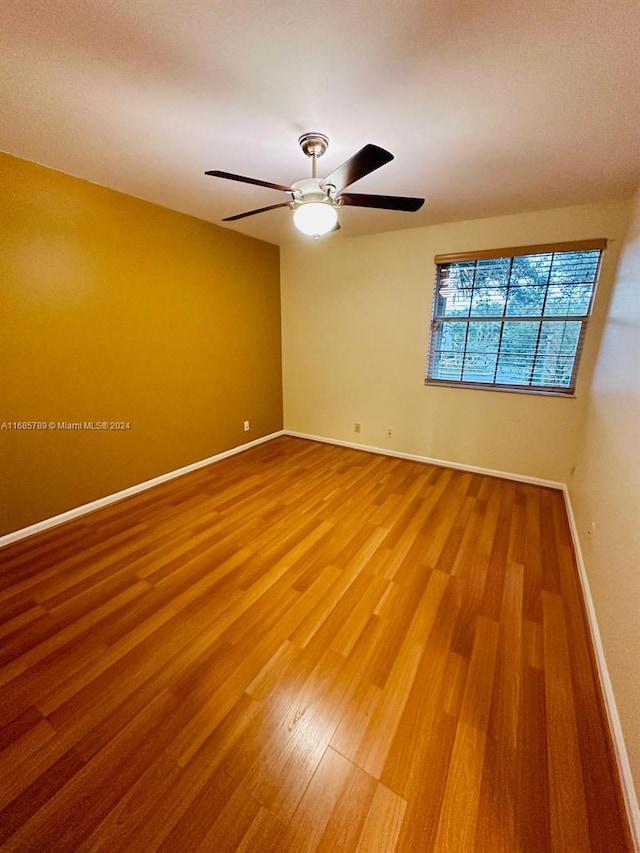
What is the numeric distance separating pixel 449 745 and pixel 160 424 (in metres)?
2.99

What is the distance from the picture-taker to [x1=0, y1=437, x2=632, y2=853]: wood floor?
99cm

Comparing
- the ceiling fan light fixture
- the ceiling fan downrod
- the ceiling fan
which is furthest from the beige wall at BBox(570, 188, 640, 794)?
the ceiling fan downrod

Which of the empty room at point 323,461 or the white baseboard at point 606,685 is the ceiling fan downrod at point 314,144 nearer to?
the empty room at point 323,461

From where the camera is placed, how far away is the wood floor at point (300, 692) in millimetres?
988

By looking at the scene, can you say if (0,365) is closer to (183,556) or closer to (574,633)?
(183,556)

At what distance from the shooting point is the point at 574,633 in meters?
1.65

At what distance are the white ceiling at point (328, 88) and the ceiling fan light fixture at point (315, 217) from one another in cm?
39

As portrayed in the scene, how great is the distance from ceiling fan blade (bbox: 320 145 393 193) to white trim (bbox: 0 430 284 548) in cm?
277

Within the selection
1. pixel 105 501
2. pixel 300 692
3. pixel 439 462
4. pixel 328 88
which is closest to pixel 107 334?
pixel 105 501

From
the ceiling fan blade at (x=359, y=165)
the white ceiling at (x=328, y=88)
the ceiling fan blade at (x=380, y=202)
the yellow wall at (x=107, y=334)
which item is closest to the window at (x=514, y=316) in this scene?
the white ceiling at (x=328, y=88)

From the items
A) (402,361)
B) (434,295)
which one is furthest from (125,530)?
(434,295)

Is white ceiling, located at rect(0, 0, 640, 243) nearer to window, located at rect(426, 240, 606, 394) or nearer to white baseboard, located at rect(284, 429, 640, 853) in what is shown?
window, located at rect(426, 240, 606, 394)

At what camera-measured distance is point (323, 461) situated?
378cm

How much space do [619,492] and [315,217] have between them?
6.75ft
